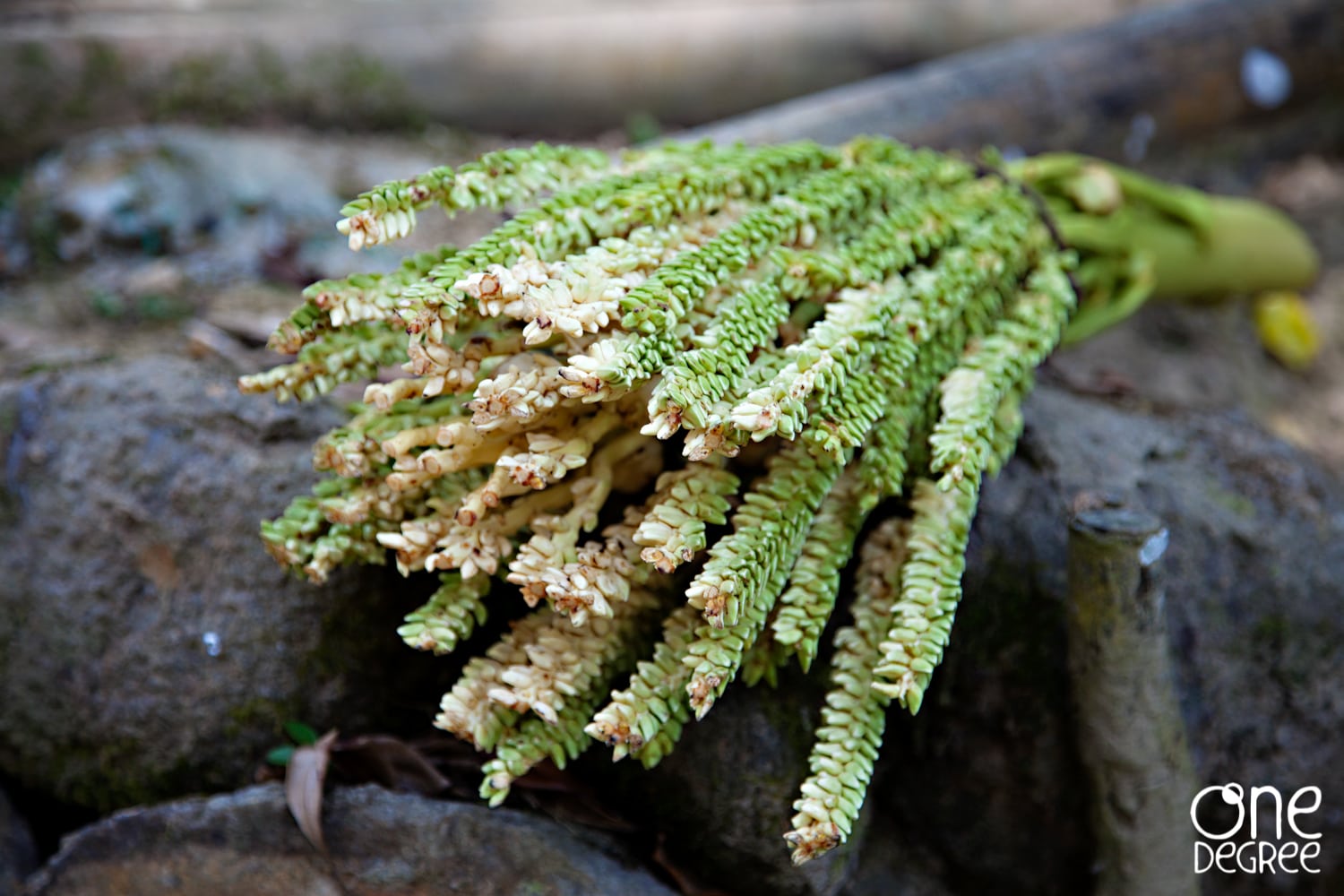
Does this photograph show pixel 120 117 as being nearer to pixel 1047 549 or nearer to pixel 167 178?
pixel 167 178

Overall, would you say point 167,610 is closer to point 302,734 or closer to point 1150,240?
point 302,734

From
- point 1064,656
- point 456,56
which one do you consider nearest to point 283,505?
point 1064,656

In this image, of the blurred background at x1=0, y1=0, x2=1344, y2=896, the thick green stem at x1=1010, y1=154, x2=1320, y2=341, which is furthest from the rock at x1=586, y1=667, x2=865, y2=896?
the thick green stem at x1=1010, y1=154, x2=1320, y2=341

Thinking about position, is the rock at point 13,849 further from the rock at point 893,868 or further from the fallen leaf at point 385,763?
the rock at point 893,868

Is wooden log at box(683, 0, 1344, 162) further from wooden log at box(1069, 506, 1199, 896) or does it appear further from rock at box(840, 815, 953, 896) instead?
rock at box(840, 815, 953, 896)

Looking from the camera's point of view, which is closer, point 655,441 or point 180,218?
point 655,441
